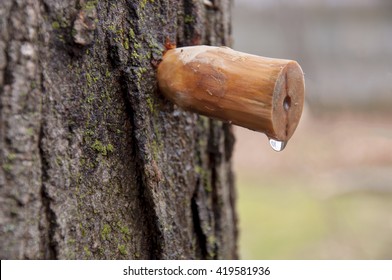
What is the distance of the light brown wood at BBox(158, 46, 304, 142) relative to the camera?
797 millimetres

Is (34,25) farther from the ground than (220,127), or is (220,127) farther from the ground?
(34,25)

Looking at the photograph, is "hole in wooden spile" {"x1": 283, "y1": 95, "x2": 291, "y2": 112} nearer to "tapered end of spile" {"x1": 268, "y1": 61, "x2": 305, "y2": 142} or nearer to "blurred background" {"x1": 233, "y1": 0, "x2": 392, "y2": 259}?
"tapered end of spile" {"x1": 268, "y1": 61, "x2": 305, "y2": 142}

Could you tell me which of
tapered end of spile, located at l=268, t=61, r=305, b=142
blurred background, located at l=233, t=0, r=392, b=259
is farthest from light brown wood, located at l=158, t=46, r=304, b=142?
blurred background, located at l=233, t=0, r=392, b=259

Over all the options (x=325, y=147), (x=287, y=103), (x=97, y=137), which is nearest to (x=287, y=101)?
(x=287, y=103)

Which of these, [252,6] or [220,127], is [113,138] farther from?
[252,6]

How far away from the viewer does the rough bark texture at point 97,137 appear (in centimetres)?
69

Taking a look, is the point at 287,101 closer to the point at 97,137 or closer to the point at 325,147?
the point at 97,137

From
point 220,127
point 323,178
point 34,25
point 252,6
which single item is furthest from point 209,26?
point 252,6

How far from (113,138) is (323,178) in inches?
176

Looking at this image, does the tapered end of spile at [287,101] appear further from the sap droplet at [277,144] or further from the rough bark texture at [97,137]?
the rough bark texture at [97,137]

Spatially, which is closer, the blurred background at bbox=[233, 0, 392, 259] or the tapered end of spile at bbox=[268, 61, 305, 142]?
the tapered end of spile at bbox=[268, 61, 305, 142]

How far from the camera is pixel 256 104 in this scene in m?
0.80

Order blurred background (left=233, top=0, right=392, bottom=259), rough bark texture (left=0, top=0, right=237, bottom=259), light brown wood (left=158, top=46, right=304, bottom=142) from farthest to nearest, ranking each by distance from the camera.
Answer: blurred background (left=233, top=0, right=392, bottom=259), light brown wood (left=158, top=46, right=304, bottom=142), rough bark texture (left=0, top=0, right=237, bottom=259)

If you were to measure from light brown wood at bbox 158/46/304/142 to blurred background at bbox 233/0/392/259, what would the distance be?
259 cm
